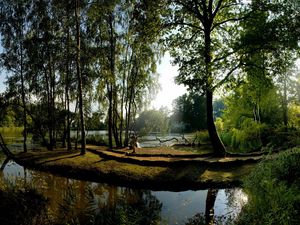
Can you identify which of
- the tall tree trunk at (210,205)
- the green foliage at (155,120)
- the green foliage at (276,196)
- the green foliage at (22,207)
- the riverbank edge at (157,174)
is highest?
the green foliage at (155,120)

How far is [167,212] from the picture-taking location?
33.6 ft

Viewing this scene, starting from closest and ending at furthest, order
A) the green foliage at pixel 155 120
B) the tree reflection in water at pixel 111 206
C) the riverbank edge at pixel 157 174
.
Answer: the tree reflection in water at pixel 111 206 < the riverbank edge at pixel 157 174 < the green foliage at pixel 155 120

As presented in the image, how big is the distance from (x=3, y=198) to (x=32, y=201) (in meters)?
0.81

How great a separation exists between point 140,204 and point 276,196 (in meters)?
6.16

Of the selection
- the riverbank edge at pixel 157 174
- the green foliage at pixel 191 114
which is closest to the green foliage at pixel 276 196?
the riverbank edge at pixel 157 174

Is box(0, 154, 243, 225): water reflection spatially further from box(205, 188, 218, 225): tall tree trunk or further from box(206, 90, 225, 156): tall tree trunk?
box(206, 90, 225, 156): tall tree trunk

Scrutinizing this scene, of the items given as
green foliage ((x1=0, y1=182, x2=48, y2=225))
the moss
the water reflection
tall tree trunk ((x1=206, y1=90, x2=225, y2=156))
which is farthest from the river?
tall tree trunk ((x1=206, y1=90, x2=225, y2=156))

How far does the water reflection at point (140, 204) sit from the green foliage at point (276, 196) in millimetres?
2285

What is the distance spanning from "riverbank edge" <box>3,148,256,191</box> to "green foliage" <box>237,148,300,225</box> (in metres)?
4.62

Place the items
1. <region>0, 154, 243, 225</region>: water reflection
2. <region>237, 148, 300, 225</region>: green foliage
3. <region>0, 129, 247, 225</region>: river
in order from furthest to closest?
<region>0, 129, 247, 225</region>: river → <region>0, 154, 243, 225</region>: water reflection → <region>237, 148, 300, 225</region>: green foliage

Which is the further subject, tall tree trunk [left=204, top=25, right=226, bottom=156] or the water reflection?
tall tree trunk [left=204, top=25, right=226, bottom=156]

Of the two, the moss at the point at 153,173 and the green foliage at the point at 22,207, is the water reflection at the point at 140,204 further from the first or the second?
the moss at the point at 153,173

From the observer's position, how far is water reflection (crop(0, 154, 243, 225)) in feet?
29.2

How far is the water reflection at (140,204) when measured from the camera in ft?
29.2
